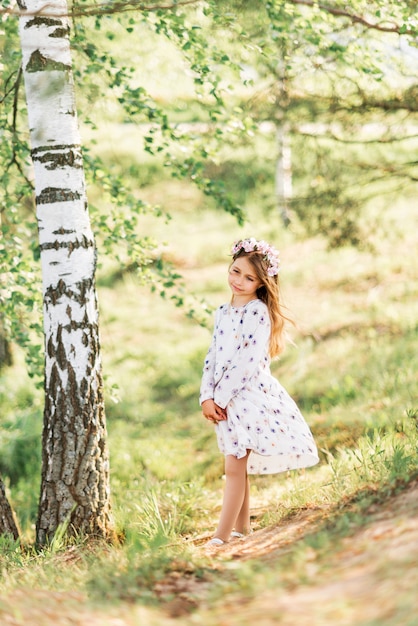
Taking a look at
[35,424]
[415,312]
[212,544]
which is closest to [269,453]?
[212,544]

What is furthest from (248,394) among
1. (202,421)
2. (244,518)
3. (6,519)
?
(202,421)

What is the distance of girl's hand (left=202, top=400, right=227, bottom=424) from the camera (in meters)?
4.03

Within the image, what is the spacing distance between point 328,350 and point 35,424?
3.77 metres

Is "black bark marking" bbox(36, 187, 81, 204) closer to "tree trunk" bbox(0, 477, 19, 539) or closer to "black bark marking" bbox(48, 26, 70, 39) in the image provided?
"black bark marking" bbox(48, 26, 70, 39)

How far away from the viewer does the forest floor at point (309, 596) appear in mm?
2213

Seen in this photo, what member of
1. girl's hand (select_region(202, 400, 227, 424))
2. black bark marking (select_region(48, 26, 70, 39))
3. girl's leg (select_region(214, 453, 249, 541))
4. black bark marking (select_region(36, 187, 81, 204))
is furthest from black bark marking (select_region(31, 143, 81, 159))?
girl's leg (select_region(214, 453, 249, 541))

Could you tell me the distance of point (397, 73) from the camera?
6500 millimetres

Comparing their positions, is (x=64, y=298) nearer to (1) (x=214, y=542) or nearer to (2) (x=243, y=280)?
(2) (x=243, y=280)

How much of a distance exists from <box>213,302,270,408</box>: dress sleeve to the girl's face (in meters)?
0.11

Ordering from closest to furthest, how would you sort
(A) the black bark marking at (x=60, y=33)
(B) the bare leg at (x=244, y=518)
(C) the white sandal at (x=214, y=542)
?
1. (C) the white sandal at (x=214, y=542)
2. (A) the black bark marking at (x=60, y=33)
3. (B) the bare leg at (x=244, y=518)

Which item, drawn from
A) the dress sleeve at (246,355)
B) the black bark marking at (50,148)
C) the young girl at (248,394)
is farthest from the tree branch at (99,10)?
the dress sleeve at (246,355)

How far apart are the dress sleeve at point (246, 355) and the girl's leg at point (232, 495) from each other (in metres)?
0.35

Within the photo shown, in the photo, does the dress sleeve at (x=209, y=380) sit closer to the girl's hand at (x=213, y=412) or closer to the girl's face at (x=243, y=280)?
the girl's hand at (x=213, y=412)

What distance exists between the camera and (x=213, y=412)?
4027 mm
